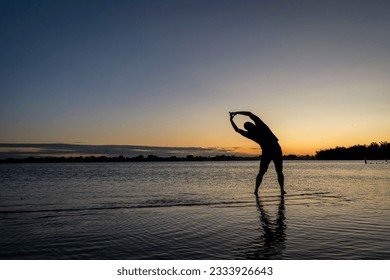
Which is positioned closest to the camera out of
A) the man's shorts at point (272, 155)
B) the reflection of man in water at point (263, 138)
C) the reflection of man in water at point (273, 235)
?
the reflection of man in water at point (273, 235)

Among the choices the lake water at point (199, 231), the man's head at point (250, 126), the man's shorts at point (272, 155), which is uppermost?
the man's head at point (250, 126)

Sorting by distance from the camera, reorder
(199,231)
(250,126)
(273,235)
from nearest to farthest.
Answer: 1. (273,235)
2. (199,231)
3. (250,126)

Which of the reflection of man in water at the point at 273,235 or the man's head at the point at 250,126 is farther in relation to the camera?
the man's head at the point at 250,126

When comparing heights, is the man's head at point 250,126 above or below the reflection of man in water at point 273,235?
above

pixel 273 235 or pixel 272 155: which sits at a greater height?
pixel 272 155

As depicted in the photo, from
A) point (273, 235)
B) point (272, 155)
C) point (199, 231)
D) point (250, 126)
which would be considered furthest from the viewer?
point (272, 155)

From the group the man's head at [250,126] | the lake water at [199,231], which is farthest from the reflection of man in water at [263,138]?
the lake water at [199,231]

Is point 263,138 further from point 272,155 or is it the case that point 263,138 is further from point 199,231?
point 199,231

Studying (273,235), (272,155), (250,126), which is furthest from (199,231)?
(272,155)

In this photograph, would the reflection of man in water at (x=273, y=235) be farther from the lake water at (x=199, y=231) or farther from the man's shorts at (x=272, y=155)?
the man's shorts at (x=272, y=155)

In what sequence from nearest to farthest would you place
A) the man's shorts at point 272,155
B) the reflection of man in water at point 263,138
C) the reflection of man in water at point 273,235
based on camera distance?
1. the reflection of man in water at point 273,235
2. the reflection of man in water at point 263,138
3. the man's shorts at point 272,155
